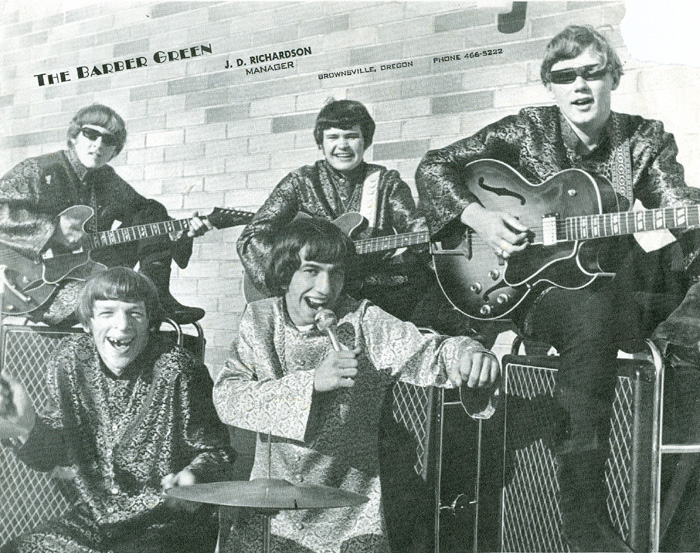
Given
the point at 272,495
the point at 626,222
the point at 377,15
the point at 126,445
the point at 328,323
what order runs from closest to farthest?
the point at 272,495
the point at 626,222
the point at 328,323
the point at 126,445
the point at 377,15

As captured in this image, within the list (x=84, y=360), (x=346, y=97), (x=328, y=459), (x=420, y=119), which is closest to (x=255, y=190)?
(x=346, y=97)

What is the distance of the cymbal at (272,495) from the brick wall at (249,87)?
0.58m

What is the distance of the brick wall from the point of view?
2016mm

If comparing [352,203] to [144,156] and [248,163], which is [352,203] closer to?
[248,163]

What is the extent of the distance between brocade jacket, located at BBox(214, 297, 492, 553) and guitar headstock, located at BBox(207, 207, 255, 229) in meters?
0.40

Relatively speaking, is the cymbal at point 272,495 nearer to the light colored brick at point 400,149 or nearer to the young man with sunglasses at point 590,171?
the young man with sunglasses at point 590,171

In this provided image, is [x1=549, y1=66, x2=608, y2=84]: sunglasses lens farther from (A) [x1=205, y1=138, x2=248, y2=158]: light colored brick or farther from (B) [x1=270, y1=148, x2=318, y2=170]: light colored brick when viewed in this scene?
(A) [x1=205, y1=138, x2=248, y2=158]: light colored brick

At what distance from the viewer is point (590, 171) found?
1912mm

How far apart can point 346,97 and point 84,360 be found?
105 centimetres

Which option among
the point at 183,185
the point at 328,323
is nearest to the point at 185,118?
the point at 183,185

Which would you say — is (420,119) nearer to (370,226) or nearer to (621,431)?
(370,226)

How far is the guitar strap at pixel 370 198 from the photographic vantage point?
2.12 meters

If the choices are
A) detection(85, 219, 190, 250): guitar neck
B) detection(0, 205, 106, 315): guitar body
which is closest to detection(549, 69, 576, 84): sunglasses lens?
detection(85, 219, 190, 250): guitar neck

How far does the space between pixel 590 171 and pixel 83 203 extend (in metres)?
1.50
